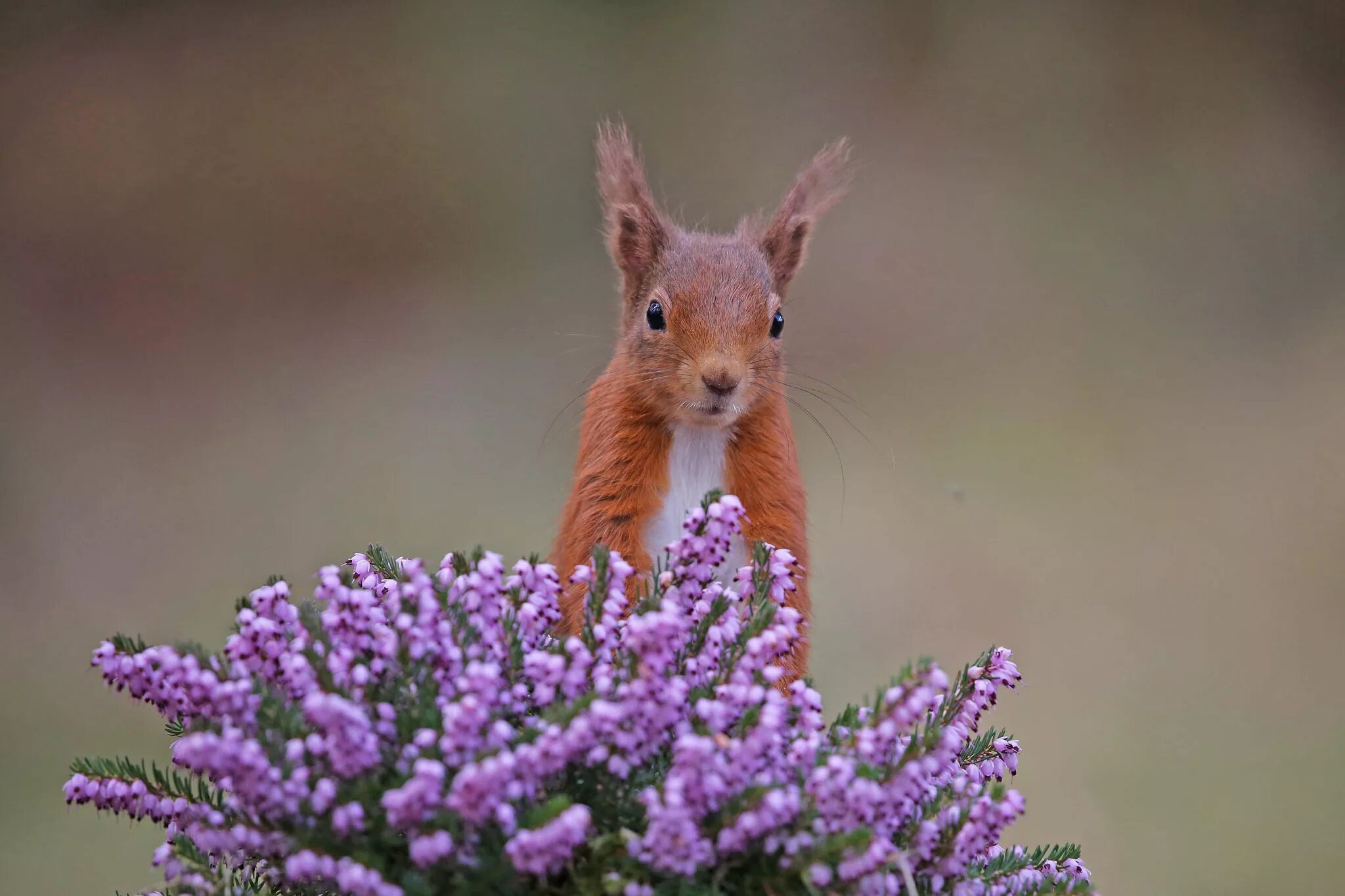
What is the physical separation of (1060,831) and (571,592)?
1.30 m

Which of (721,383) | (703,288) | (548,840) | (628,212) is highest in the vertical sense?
(628,212)

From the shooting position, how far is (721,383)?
101 centimetres

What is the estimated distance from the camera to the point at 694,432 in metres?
1.11

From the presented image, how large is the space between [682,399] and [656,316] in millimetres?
91

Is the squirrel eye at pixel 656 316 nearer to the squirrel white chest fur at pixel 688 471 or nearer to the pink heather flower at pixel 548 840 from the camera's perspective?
the squirrel white chest fur at pixel 688 471

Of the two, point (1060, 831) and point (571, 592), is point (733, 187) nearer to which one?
point (1060, 831)

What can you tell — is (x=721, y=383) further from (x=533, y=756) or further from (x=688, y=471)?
(x=533, y=756)

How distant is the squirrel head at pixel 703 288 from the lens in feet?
3.41

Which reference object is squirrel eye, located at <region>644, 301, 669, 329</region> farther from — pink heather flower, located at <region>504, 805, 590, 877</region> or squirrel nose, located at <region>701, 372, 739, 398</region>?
pink heather flower, located at <region>504, 805, 590, 877</region>

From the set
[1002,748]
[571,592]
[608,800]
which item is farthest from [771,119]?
[608,800]

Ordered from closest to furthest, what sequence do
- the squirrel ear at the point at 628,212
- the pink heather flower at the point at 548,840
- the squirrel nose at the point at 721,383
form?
the pink heather flower at the point at 548,840 → the squirrel nose at the point at 721,383 → the squirrel ear at the point at 628,212

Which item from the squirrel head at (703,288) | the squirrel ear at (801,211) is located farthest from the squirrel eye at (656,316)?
the squirrel ear at (801,211)

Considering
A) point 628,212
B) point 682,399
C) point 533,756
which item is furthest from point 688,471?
point 533,756

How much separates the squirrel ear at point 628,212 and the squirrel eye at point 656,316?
8cm
